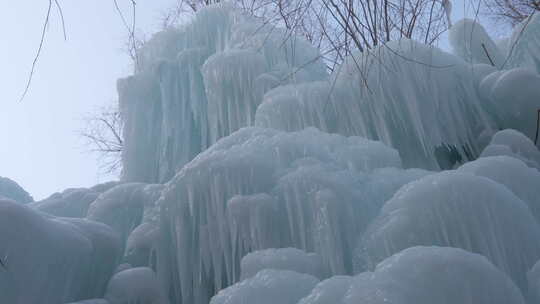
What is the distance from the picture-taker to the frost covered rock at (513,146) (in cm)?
376

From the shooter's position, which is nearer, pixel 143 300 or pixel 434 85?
pixel 143 300

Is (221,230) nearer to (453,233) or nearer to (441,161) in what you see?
(453,233)

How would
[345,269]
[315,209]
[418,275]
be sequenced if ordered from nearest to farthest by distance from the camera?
1. [418,275]
2. [345,269]
3. [315,209]

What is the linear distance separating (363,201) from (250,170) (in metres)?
0.69

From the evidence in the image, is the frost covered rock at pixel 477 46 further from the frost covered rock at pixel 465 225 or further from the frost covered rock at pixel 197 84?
the frost covered rock at pixel 465 225

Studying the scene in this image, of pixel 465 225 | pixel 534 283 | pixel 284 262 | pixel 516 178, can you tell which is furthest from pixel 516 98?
pixel 284 262

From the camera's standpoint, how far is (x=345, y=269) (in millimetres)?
2396

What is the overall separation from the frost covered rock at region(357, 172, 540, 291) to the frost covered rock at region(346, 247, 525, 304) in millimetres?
548

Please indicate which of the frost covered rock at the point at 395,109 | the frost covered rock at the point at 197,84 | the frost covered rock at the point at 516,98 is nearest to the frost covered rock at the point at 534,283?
the frost covered rock at the point at 395,109

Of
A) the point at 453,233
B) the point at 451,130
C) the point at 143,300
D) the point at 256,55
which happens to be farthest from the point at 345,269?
the point at 256,55

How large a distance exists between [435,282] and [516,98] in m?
3.39

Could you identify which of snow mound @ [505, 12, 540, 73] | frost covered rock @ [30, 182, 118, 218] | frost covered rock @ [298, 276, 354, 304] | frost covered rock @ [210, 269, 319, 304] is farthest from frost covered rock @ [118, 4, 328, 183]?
frost covered rock @ [298, 276, 354, 304]

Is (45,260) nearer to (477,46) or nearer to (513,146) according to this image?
(513,146)

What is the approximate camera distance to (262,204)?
2.78m
